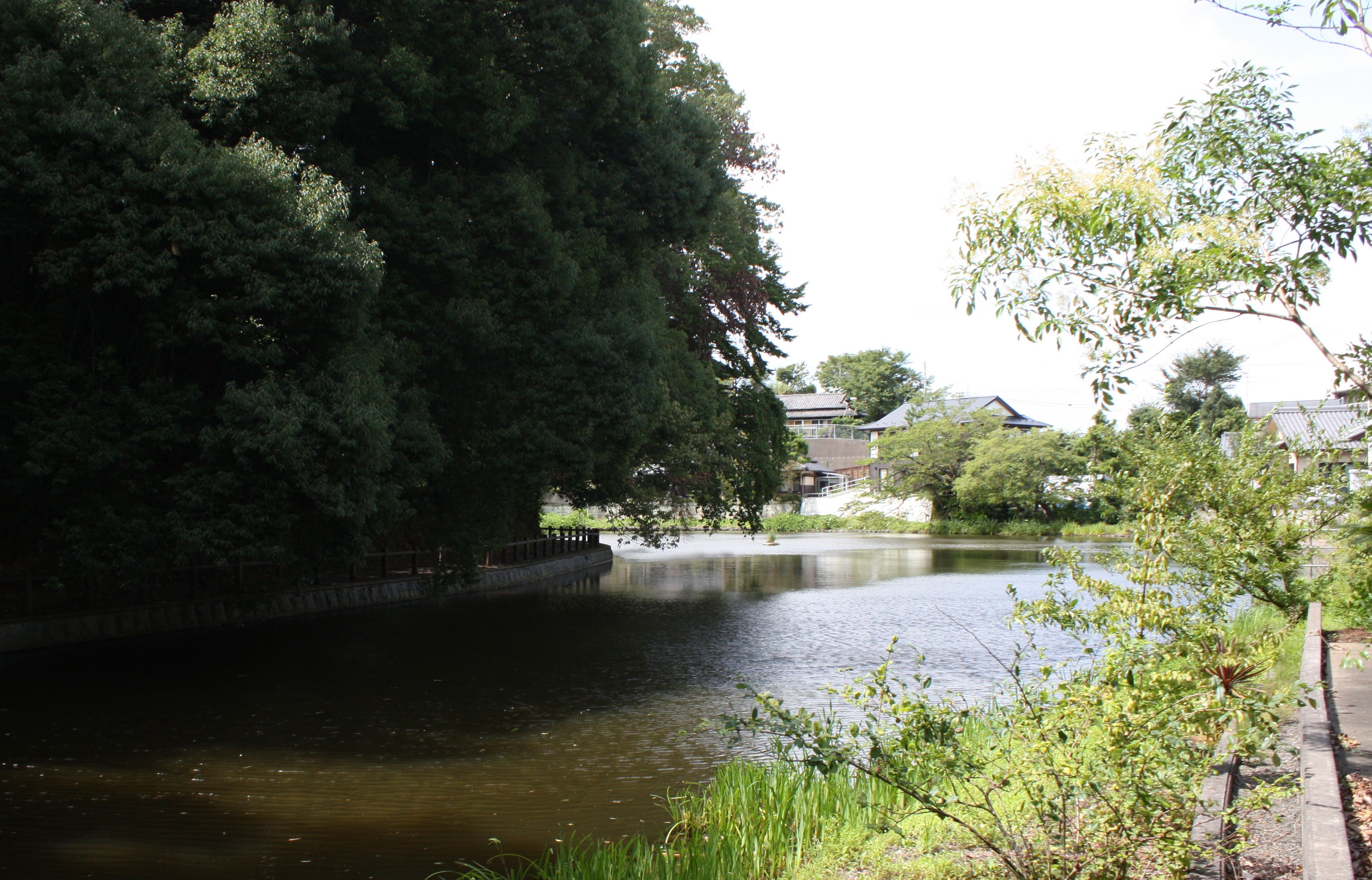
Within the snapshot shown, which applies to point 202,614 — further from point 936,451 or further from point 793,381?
point 793,381

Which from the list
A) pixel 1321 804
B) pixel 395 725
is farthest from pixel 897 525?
pixel 1321 804

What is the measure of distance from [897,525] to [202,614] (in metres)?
40.9

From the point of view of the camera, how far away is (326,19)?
42.7ft

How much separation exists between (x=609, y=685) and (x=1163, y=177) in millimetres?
8910

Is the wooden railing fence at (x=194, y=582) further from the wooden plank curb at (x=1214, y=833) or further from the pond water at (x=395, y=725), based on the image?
the wooden plank curb at (x=1214, y=833)

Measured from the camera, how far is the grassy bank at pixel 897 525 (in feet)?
151

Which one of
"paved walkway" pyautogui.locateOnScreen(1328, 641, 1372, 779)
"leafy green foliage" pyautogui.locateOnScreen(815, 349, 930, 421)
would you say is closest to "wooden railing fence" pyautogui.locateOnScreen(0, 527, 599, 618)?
"paved walkway" pyautogui.locateOnScreen(1328, 641, 1372, 779)

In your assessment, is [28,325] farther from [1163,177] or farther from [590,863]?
[1163,177]

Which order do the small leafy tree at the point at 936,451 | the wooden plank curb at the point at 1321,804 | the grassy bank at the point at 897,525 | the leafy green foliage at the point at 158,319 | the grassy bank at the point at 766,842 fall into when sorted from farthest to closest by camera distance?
the small leafy tree at the point at 936,451
the grassy bank at the point at 897,525
the leafy green foliage at the point at 158,319
the grassy bank at the point at 766,842
the wooden plank curb at the point at 1321,804

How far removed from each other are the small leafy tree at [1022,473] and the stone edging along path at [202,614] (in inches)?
1196

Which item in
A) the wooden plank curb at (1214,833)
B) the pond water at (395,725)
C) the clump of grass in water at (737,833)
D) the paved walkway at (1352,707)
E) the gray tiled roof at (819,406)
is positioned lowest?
the pond water at (395,725)

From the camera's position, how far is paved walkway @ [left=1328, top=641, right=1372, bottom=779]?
629 cm

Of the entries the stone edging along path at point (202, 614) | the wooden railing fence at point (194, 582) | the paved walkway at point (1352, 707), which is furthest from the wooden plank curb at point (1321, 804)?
the stone edging along path at point (202, 614)

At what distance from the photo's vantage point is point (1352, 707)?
7848 mm
